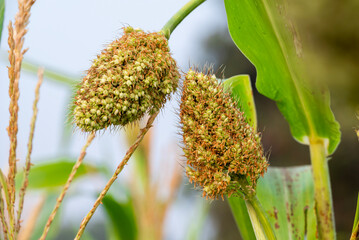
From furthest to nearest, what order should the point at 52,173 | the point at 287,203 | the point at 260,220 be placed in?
the point at 52,173, the point at 287,203, the point at 260,220

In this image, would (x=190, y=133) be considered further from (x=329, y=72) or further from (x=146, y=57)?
(x=329, y=72)

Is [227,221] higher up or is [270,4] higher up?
[270,4]

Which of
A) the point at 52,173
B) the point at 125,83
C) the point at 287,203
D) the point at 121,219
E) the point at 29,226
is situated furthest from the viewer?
the point at 52,173

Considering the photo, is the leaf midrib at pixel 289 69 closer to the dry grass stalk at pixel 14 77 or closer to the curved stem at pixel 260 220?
the curved stem at pixel 260 220

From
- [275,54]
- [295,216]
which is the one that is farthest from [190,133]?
[295,216]

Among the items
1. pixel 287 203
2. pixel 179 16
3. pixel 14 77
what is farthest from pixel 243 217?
pixel 14 77

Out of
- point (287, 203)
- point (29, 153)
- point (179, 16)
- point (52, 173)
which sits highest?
point (179, 16)

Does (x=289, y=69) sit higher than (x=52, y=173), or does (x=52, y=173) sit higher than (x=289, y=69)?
(x=289, y=69)

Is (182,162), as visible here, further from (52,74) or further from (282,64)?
Answer: (52,74)
